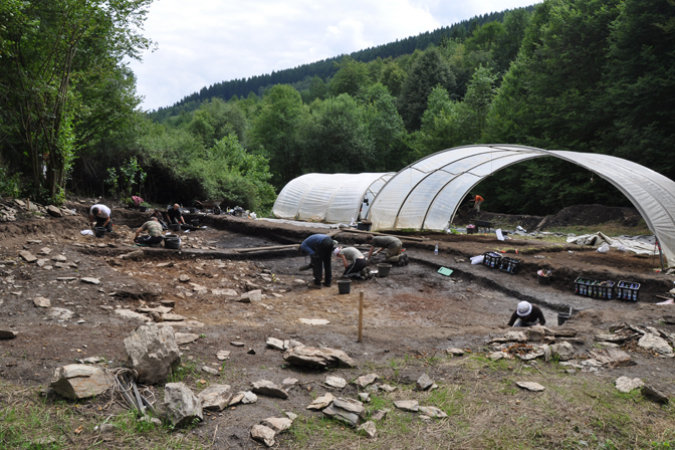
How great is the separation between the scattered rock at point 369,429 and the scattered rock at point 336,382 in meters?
0.84

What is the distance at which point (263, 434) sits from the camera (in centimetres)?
387

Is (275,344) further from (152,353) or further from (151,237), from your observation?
(151,237)

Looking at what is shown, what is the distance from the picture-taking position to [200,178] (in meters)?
25.4

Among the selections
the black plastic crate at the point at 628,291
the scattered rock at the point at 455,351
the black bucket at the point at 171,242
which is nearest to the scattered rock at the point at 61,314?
the black bucket at the point at 171,242

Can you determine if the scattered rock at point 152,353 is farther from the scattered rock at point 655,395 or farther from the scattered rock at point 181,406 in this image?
the scattered rock at point 655,395

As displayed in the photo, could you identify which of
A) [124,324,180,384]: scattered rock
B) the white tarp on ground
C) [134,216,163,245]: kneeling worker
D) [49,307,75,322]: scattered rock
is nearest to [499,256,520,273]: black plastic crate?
the white tarp on ground

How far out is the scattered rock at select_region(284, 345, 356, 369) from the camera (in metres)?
5.42

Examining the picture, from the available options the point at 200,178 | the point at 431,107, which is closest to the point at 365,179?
the point at 200,178

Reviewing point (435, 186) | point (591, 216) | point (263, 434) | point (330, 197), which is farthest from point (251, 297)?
point (591, 216)

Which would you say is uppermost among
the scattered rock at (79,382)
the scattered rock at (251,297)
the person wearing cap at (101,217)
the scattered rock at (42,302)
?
the person wearing cap at (101,217)

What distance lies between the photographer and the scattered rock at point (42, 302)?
744 centimetres

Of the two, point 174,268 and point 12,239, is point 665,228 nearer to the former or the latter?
point 174,268

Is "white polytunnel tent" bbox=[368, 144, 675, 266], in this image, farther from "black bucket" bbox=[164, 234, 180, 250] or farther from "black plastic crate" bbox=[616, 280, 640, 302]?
"black bucket" bbox=[164, 234, 180, 250]

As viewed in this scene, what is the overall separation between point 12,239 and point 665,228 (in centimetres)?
1695
